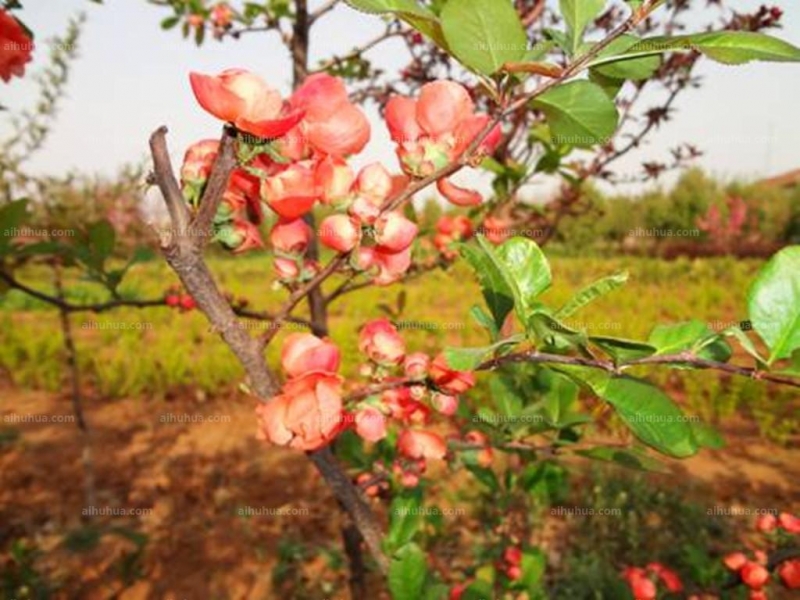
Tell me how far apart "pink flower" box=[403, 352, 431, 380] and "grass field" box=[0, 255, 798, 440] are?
1.72 m

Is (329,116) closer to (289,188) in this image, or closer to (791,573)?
(289,188)

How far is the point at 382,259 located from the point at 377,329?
0.10 m

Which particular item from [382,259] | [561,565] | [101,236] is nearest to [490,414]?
[382,259]

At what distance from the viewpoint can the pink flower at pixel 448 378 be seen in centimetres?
64

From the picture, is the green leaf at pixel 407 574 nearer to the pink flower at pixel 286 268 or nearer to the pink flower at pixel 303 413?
the pink flower at pixel 303 413

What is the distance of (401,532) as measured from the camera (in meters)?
0.82

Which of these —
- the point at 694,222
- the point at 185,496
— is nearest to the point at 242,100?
the point at 185,496

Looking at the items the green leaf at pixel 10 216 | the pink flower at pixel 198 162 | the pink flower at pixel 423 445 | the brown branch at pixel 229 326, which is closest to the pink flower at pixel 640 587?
the pink flower at pixel 423 445

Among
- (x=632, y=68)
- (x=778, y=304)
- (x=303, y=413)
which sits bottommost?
(x=303, y=413)

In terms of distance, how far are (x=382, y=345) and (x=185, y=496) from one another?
283 cm

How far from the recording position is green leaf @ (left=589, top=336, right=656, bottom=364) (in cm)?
42

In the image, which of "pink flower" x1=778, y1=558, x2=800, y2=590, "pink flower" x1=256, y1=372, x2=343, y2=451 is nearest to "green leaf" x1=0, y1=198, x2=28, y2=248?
"pink flower" x1=256, y1=372, x2=343, y2=451

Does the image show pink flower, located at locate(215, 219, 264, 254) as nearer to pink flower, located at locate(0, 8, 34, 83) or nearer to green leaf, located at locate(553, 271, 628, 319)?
green leaf, located at locate(553, 271, 628, 319)

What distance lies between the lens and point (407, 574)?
2.31ft
